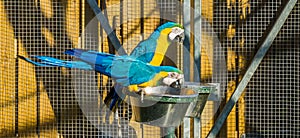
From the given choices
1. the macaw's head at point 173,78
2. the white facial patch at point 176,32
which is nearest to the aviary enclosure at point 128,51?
the white facial patch at point 176,32

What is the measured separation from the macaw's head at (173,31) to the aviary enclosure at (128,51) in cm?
38

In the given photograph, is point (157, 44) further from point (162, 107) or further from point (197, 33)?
point (162, 107)

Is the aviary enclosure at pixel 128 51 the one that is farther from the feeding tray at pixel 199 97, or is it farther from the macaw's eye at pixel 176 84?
the macaw's eye at pixel 176 84

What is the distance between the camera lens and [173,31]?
2902 millimetres

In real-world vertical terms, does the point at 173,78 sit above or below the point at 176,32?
below

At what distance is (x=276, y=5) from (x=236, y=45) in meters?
0.32

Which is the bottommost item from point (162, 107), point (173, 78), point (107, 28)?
point (162, 107)

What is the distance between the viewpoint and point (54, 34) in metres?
3.48

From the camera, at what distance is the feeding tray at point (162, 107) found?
231 centimetres

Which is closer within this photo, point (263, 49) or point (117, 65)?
point (117, 65)

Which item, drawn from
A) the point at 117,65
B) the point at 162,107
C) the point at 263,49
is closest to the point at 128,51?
the point at 117,65

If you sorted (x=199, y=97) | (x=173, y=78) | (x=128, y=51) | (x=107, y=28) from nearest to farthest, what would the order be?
(x=173, y=78)
(x=199, y=97)
(x=107, y=28)
(x=128, y=51)

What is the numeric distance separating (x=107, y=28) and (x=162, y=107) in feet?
3.20

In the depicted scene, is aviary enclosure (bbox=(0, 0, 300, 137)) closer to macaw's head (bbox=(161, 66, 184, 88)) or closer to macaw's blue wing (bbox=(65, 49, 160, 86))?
macaw's blue wing (bbox=(65, 49, 160, 86))
